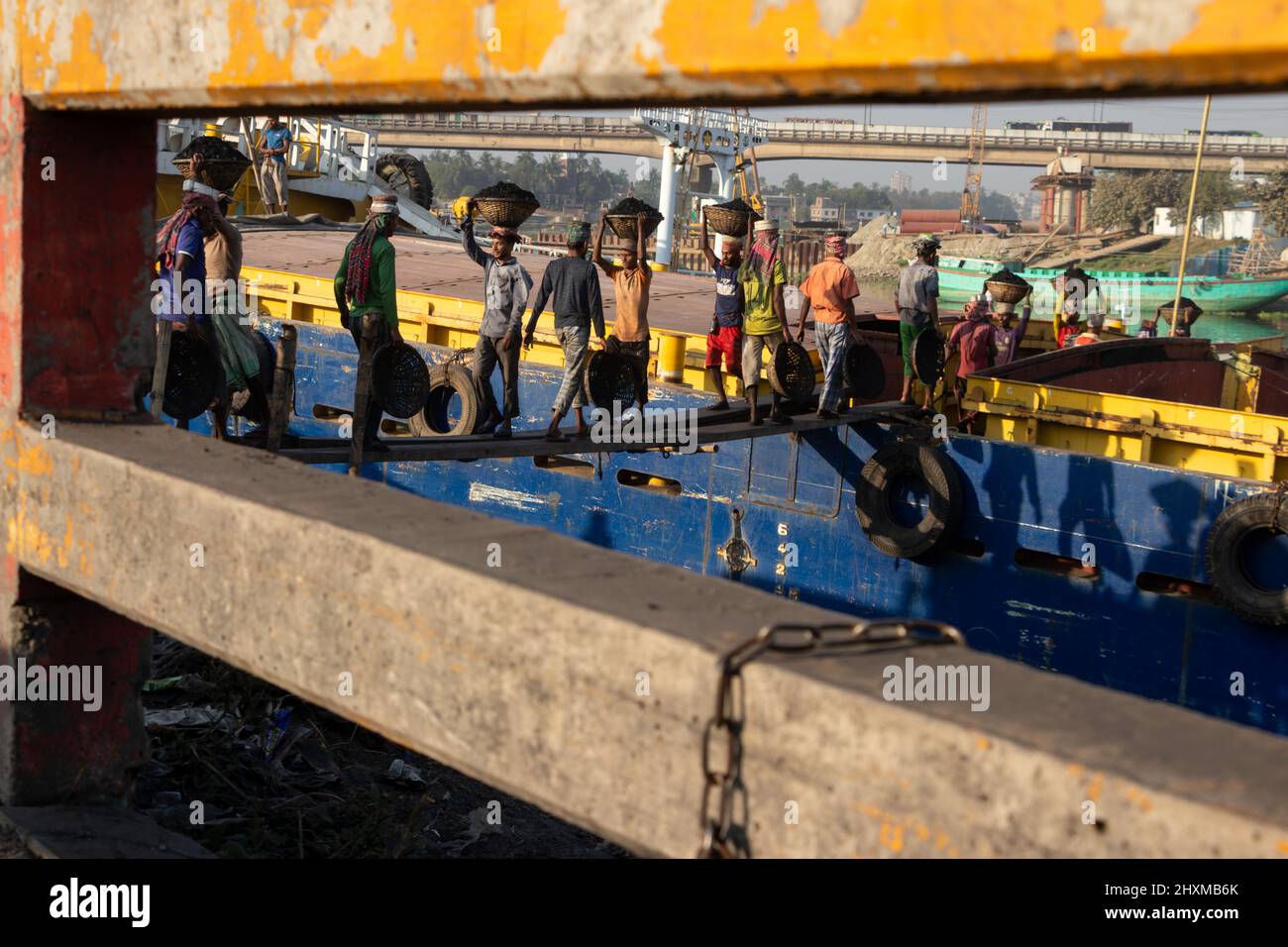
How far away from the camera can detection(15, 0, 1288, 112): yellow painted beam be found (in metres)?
2.15

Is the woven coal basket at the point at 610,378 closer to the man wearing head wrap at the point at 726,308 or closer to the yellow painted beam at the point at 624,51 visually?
the man wearing head wrap at the point at 726,308

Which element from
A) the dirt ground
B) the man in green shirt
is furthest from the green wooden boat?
the man in green shirt

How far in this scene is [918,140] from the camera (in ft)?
335

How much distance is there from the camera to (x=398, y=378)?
26.4 feet

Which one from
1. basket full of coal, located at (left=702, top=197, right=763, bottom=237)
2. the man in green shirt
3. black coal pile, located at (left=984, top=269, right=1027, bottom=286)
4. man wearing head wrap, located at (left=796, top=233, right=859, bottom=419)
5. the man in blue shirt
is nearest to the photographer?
the man in green shirt

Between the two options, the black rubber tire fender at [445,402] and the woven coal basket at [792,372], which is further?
the black rubber tire fender at [445,402]

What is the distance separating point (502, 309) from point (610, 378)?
39.3 inches

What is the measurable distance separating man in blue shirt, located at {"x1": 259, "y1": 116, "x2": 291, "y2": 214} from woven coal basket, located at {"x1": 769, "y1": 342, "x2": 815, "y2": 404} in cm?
1191

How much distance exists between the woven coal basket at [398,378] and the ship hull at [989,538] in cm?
435

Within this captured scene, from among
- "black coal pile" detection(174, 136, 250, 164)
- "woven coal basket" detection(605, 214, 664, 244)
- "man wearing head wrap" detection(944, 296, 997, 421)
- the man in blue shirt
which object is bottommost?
"man wearing head wrap" detection(944, 296, 997, 421)

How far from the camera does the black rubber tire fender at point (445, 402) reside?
440 inches

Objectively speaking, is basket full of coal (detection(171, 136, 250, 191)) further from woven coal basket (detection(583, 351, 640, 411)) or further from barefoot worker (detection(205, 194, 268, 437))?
woven coal basket (detection(583, 351, 640, 411))

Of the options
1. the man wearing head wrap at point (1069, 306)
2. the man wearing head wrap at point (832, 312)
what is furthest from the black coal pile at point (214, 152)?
the man wearing head wrap at point (1069, 306)

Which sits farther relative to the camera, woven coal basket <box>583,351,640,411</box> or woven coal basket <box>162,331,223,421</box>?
woven coal basket <box>583,351,640,411</box>
